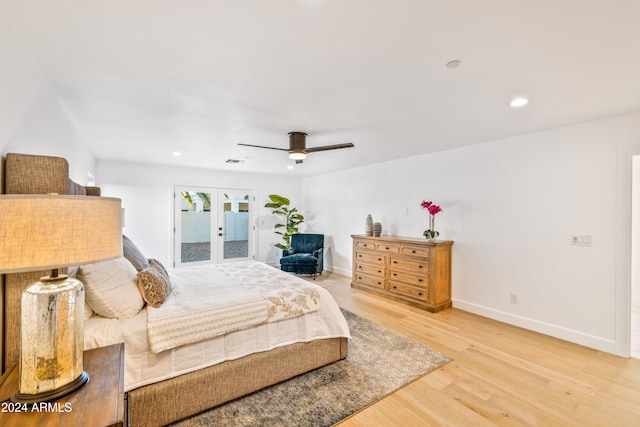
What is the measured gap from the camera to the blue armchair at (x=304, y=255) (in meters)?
5.79

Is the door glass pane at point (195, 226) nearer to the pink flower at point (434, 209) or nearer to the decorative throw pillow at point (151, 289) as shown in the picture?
the decorative throw pillow at point (151, 289)

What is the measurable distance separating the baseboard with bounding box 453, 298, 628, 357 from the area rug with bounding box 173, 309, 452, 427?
4.84 feet

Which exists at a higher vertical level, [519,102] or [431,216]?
[519,102]

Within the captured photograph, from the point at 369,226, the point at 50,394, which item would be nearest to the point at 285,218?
the point at 369,226

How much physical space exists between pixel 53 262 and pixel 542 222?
14.1 ft

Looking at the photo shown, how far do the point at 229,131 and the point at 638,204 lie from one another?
586cm

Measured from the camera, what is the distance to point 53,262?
0.94 meters

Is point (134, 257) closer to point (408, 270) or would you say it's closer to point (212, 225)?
point (408, 270)

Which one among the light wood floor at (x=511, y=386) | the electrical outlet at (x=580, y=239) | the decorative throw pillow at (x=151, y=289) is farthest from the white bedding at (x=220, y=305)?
the electrical outlet at (x=580, y=239)

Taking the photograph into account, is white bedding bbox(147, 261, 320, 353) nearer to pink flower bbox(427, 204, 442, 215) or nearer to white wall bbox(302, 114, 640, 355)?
pink flower bbox(427, 204, 442, 215)

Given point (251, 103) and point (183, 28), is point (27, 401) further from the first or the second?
point (251, 103)

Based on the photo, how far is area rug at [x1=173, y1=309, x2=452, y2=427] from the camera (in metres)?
1.92

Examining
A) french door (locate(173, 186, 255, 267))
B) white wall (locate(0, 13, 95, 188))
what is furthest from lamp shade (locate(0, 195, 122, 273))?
french door (locate(173, 186, 255, 267))

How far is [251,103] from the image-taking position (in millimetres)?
2539
